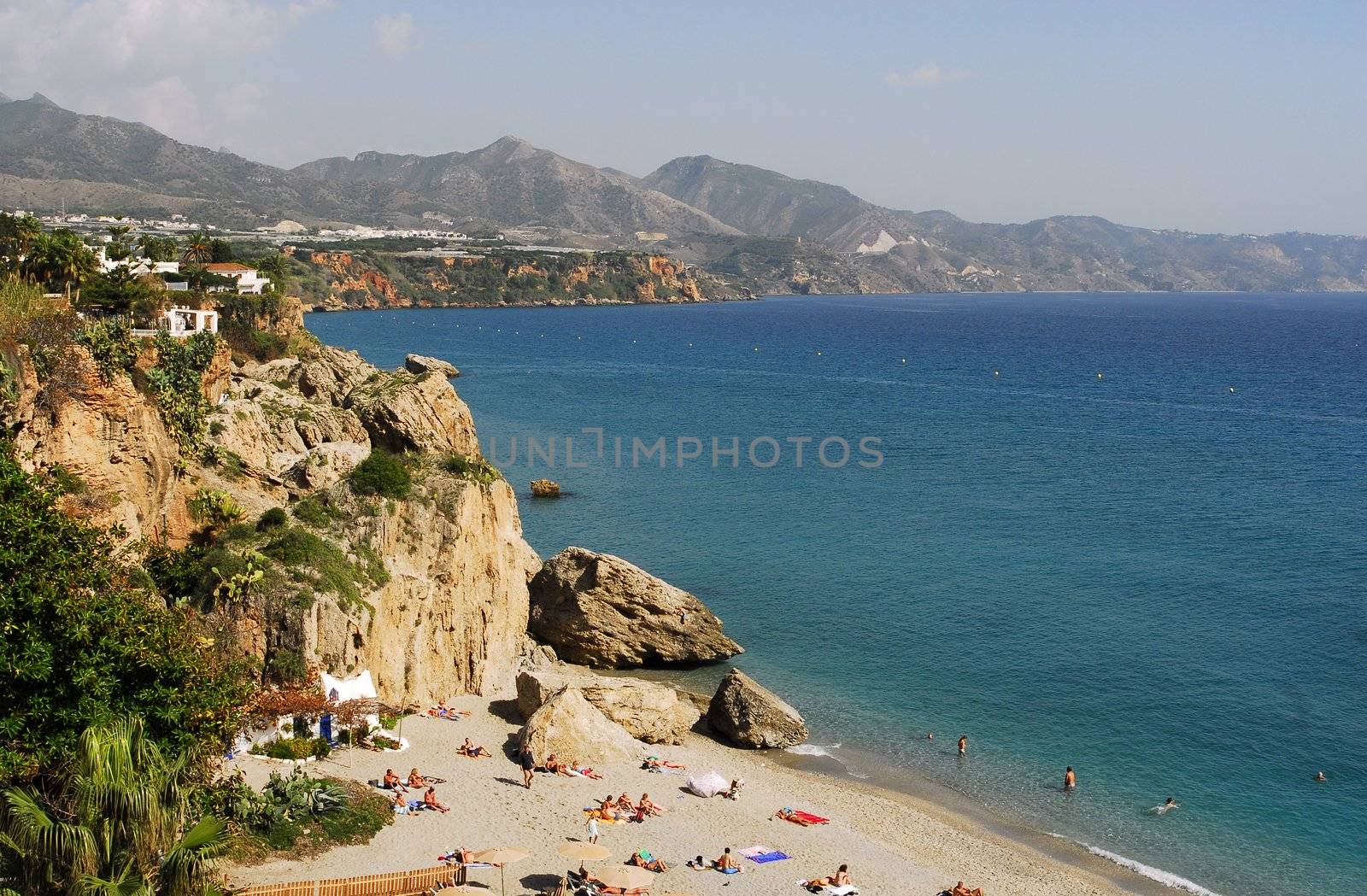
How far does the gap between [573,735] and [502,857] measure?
7.39m

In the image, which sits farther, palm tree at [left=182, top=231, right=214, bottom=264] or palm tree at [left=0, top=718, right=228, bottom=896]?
palm tree at [left=182, top=231, right=214, bottom=264]

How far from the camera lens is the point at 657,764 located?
1158 inches

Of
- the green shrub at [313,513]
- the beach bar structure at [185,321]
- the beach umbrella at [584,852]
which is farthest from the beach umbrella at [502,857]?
the beach bar structure at [185,321]

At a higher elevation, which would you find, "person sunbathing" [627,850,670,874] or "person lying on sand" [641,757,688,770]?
"person sunbathing" [627,850,670,874]

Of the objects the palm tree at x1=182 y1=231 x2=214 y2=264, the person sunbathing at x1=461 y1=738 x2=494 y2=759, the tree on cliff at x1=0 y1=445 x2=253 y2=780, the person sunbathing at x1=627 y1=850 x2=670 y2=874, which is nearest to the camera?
the tree on cliff at x1=0 y1=445 x2=253 y2=780

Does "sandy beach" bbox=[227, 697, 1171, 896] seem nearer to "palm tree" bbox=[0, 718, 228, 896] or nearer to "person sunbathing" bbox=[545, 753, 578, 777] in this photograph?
"person sunbathing" bbox=[545, 753, 578, 777]

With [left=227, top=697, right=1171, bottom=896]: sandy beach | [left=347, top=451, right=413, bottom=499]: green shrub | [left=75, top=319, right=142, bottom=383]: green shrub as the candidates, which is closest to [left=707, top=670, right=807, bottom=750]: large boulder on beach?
[left=227, top=697, right=1171, bottom=896]: sandy beach

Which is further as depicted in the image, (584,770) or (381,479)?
(381,479)

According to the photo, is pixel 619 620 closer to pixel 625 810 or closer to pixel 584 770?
pixel 584 770

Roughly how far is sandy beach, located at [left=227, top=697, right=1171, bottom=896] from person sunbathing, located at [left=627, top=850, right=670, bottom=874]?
0.21 m

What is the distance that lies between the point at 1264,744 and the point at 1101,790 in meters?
5.43

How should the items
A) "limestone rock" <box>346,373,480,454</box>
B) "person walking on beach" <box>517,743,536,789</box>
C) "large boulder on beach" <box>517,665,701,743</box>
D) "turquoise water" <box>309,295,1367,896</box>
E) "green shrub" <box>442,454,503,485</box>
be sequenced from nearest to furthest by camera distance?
"person walking on beach" <box>517,743,536,789</box>
"turquoise water" <box>309,295,1367,896</box>
"large boulder on beach" <box>517,665,701,743</box>
"green shrub" <box>442,454,503,485</box>
"limestone rock" <box>346,373,480,454</box>

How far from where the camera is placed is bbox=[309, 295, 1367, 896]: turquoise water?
98.7 feet

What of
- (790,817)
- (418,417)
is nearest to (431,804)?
(790,817)
